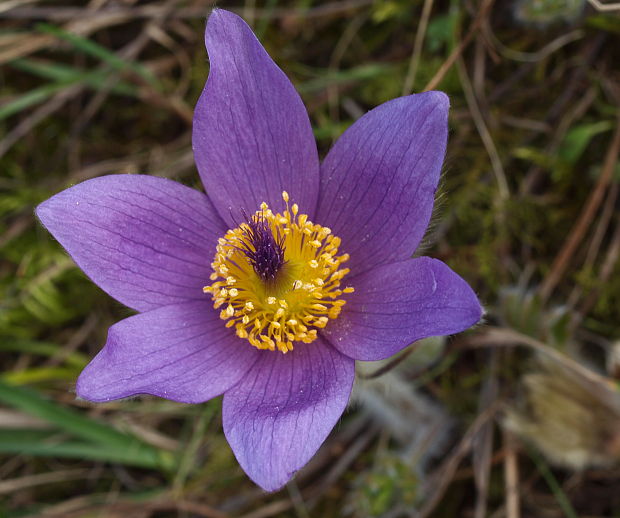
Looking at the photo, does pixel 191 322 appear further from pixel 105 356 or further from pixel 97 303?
pixel 97 303

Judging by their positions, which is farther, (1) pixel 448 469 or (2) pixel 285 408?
(1) pixel 448 469

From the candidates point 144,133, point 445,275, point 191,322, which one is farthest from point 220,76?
point 144,133

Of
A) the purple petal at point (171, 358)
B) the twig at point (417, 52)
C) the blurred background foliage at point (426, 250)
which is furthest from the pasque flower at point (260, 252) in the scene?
the twig at point (417, 52)

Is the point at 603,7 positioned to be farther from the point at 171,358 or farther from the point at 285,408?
the point at 171,358

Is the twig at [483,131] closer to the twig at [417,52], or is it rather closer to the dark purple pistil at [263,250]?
the twig at [417,52]

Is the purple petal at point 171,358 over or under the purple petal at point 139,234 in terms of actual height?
under

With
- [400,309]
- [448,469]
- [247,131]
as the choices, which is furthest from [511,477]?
[247,131]

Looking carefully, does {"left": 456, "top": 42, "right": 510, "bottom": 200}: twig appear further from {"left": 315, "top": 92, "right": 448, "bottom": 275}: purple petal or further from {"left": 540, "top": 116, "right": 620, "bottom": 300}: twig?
{"left": 315, "top": 92, "right": 448, "bottom": 275}: purple petal
